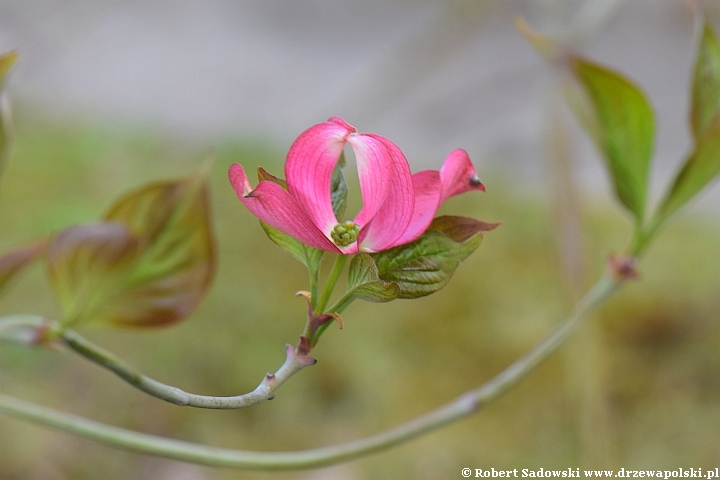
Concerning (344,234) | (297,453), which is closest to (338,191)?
(344,234)

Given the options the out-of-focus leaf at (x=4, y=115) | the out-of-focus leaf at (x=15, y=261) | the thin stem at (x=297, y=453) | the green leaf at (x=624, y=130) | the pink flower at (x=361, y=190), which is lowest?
the thin stem at (x=297, y=453)

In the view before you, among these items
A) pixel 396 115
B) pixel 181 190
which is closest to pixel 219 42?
pixel 396 115

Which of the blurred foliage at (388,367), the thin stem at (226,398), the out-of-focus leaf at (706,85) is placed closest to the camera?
the thin stem at (226,398)

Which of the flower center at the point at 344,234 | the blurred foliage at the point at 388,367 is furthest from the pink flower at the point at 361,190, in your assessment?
the blurred foliage at the point at 388,367

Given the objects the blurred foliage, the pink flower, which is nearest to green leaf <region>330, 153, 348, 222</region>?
the pink flower

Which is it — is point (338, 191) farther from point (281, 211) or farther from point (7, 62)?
point (7, 62)

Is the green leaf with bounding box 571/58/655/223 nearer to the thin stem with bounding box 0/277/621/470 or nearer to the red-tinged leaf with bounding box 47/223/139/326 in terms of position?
the thin stem with bounding box 0/277/621/470

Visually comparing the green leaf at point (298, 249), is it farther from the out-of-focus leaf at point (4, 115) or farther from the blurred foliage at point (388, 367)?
the blurred foliage at point (388, 367)
